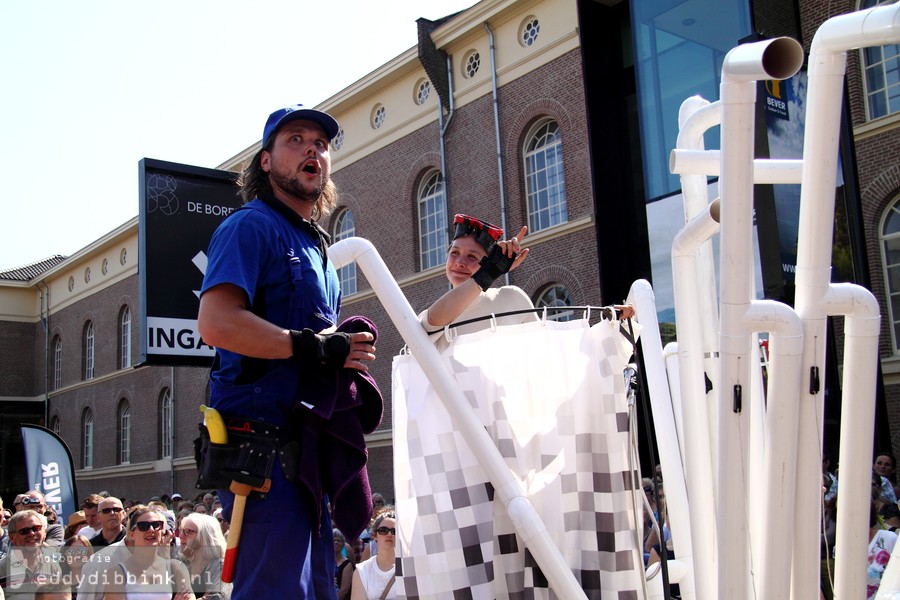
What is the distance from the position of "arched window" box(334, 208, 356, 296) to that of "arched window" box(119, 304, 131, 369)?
598 inches

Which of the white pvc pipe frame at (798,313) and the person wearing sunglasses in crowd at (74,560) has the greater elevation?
the white pvc pipe frame at (798,313)

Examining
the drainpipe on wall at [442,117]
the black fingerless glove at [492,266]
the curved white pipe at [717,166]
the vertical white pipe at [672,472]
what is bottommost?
the vertical white pipe at [672,472]

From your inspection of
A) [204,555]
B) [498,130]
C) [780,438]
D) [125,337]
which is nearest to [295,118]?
[780,438]

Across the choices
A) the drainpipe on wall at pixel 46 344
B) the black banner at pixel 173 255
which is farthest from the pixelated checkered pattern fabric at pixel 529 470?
the drainpipe on wall at pixel 46 344

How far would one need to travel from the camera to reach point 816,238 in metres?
1.96

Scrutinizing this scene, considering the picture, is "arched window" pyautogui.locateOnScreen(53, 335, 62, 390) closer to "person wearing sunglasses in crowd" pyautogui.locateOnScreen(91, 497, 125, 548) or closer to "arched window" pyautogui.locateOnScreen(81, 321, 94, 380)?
"arched window" pyautogui.locateOnScreen(81, 321, 94, 380)

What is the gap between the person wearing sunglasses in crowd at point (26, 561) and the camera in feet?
19.6

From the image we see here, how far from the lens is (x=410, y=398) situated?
324cm

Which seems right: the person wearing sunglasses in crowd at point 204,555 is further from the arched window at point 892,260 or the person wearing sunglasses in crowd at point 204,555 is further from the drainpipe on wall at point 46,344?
the drainpipe on wall at point 46,344

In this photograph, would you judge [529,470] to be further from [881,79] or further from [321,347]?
[881,79]

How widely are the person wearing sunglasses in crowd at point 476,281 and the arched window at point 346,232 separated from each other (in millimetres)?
24176

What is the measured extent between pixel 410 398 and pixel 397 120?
24165 mm

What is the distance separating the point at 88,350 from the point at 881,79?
37.3m

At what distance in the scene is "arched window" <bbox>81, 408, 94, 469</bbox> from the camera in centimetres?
4303
